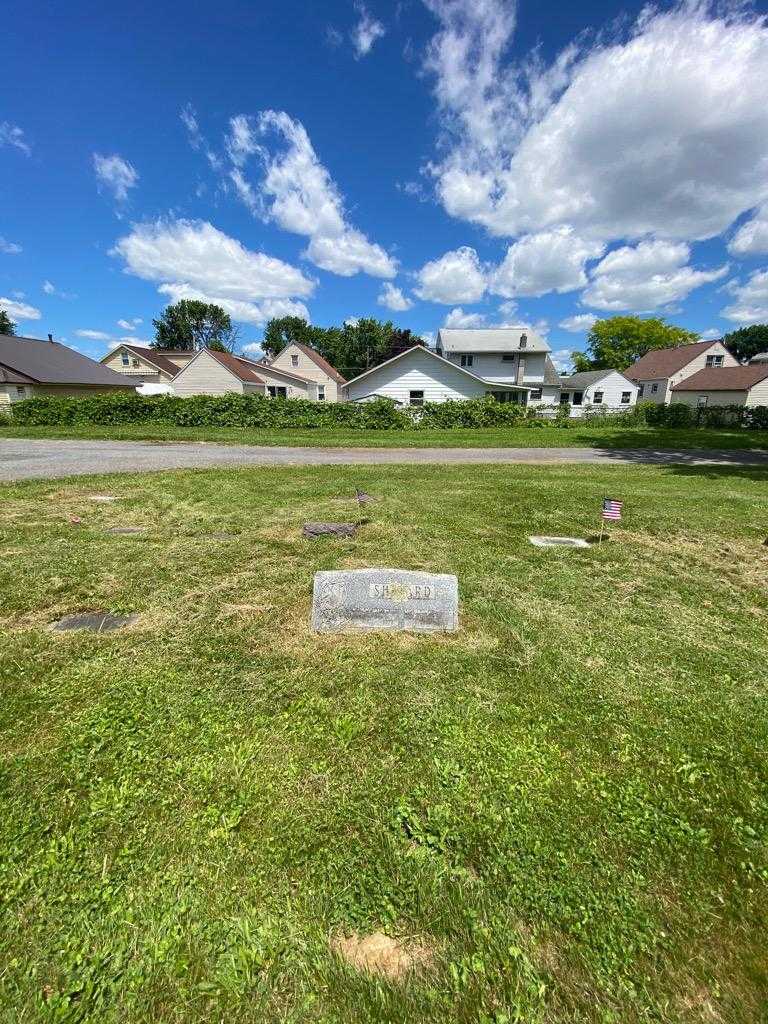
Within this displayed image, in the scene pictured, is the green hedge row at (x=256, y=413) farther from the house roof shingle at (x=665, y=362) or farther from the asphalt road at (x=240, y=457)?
the house roof shingle at (x=665, y=362)

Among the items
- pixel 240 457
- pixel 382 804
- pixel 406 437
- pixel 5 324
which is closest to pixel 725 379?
pixel 406 437

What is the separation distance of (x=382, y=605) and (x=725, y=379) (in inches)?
1885

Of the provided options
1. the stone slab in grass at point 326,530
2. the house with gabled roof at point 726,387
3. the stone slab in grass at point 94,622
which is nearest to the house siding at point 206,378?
the stone slab in grass at point 326,530

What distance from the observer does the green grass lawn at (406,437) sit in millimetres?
16891

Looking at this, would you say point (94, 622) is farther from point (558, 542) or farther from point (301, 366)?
point (301, 366)

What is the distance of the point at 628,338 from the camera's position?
62.7 meters

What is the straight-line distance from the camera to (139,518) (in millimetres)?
6621

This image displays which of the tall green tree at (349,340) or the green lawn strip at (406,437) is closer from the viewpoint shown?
the green lawn strip at (406,437)

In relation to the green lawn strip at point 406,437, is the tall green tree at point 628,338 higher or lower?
higher

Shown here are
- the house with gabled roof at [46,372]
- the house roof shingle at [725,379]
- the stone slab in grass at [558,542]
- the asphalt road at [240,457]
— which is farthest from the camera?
the house roof shingle at [725,379]

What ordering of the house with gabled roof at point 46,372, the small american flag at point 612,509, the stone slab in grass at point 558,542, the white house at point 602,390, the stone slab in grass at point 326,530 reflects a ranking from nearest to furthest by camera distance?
the small american flag at point 612,509, the stone slab in grass at point 558,542, the stone slab in grass at point 326,530, the house with gabled roof at point 46,372, the white house at point 602,390

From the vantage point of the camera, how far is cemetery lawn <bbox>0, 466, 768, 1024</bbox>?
151 centimetres

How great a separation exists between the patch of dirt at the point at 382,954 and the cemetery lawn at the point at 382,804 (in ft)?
0.07

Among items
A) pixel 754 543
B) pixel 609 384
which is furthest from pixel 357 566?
pixel 609 384
